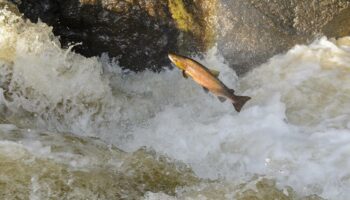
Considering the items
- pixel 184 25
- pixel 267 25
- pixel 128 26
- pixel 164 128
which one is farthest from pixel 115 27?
pixel 267 25

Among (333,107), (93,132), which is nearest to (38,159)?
(93,132)

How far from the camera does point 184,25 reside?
569 cm

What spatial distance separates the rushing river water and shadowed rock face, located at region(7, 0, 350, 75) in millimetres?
140

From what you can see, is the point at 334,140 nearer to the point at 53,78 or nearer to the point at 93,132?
the point at 93,132

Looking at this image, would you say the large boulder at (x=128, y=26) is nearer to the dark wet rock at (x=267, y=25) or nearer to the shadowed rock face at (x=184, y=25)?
the shadowed rock face at (x=184, y=25)

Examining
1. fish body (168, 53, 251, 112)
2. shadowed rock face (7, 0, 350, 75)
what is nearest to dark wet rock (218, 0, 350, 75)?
shadowed rock face (7, 0, 350, 75)

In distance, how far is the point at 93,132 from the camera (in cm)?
510

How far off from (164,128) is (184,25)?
1230 mm

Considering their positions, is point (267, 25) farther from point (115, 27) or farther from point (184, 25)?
point (115, 27)

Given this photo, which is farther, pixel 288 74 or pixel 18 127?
pixel 288 74

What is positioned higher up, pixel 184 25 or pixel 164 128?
pixel 184 25

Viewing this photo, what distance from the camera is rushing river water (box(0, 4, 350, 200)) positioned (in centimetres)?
378

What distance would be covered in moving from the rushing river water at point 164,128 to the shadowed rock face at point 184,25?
14 centimetres

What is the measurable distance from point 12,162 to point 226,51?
2869mm
